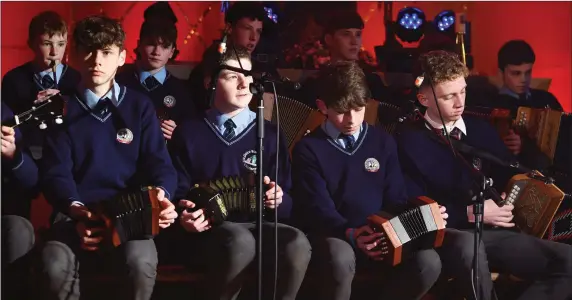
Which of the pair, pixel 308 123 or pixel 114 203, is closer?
pixel 114 203

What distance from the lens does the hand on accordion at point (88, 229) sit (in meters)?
3.43

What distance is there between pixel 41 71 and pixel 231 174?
1.01 m

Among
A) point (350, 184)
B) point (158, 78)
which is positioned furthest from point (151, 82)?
point (350, 184)

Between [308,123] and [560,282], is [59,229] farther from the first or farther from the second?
[560,282]

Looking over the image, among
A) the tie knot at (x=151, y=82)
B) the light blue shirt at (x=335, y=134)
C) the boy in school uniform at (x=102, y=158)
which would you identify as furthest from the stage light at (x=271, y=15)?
the boy in school uniform at (x=102, y=158)

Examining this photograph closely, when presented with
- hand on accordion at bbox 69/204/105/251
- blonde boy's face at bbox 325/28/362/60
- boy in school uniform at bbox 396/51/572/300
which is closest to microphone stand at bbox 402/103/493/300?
boy in school uniform at bbox 396/51/572/300

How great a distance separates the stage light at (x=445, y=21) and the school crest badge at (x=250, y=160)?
2357 millimetres

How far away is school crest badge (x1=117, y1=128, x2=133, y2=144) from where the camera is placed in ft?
12.3

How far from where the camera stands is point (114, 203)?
11.2ft

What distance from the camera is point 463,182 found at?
419 cm

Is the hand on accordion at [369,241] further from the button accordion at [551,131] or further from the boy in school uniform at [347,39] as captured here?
the button accordion at [551,131]

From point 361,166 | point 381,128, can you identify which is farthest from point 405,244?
point 381,128

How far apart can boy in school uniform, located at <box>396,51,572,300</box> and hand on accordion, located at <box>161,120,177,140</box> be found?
107cm

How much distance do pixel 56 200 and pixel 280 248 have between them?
0.93 metres
